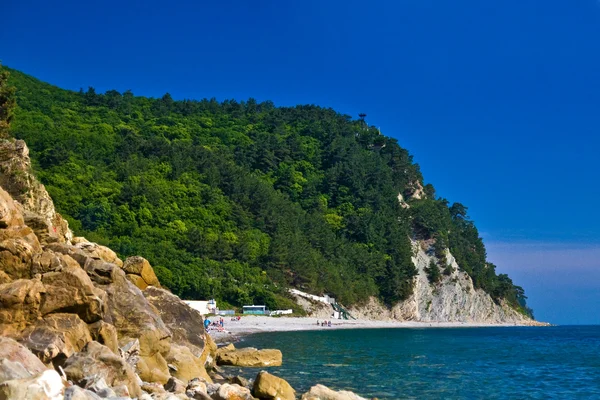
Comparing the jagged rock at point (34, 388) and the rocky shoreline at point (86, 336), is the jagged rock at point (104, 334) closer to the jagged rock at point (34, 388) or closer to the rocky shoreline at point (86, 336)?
the rocky shoreline at point (86, 336)

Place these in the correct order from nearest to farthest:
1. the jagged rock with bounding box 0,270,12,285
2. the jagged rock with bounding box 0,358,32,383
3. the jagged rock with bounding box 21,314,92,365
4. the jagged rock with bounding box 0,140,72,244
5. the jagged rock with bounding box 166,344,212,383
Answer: the jagged rock with bounding box 0,358,32,383, the jagged rock with bounding box 21,314,92,365, the jagged rock with bounding box 0,270,12,285, the jagged rock with bounding box 166,344,212,383, the jagged rock with bounding box 0,140,72,244

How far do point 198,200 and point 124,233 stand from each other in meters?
16.0

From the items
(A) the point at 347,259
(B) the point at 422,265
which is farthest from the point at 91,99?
(B) the point at 422,265

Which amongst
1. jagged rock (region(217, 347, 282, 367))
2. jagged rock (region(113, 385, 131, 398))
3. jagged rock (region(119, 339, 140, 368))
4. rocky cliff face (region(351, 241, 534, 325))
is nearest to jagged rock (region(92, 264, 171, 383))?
jagged rock (region(119, 339, 140, 368))

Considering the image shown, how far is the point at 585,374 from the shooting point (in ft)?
115

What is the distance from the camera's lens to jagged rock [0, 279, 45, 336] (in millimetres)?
14938

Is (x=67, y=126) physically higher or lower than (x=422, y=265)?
higher

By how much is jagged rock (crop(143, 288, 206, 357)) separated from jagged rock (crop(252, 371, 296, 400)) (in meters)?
6.47

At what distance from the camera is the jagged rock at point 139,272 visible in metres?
25.3

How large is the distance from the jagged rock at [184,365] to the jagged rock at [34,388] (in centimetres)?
959

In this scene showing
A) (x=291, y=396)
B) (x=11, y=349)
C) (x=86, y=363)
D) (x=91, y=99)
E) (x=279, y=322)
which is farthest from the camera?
(x=91, y=99)

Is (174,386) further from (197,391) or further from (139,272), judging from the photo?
(139,272)

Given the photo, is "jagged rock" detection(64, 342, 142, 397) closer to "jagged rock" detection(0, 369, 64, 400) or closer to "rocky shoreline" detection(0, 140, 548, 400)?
"rocky shoreline" detection(0, 140, 548, 400)

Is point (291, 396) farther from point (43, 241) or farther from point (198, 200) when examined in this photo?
point (198, 200)
